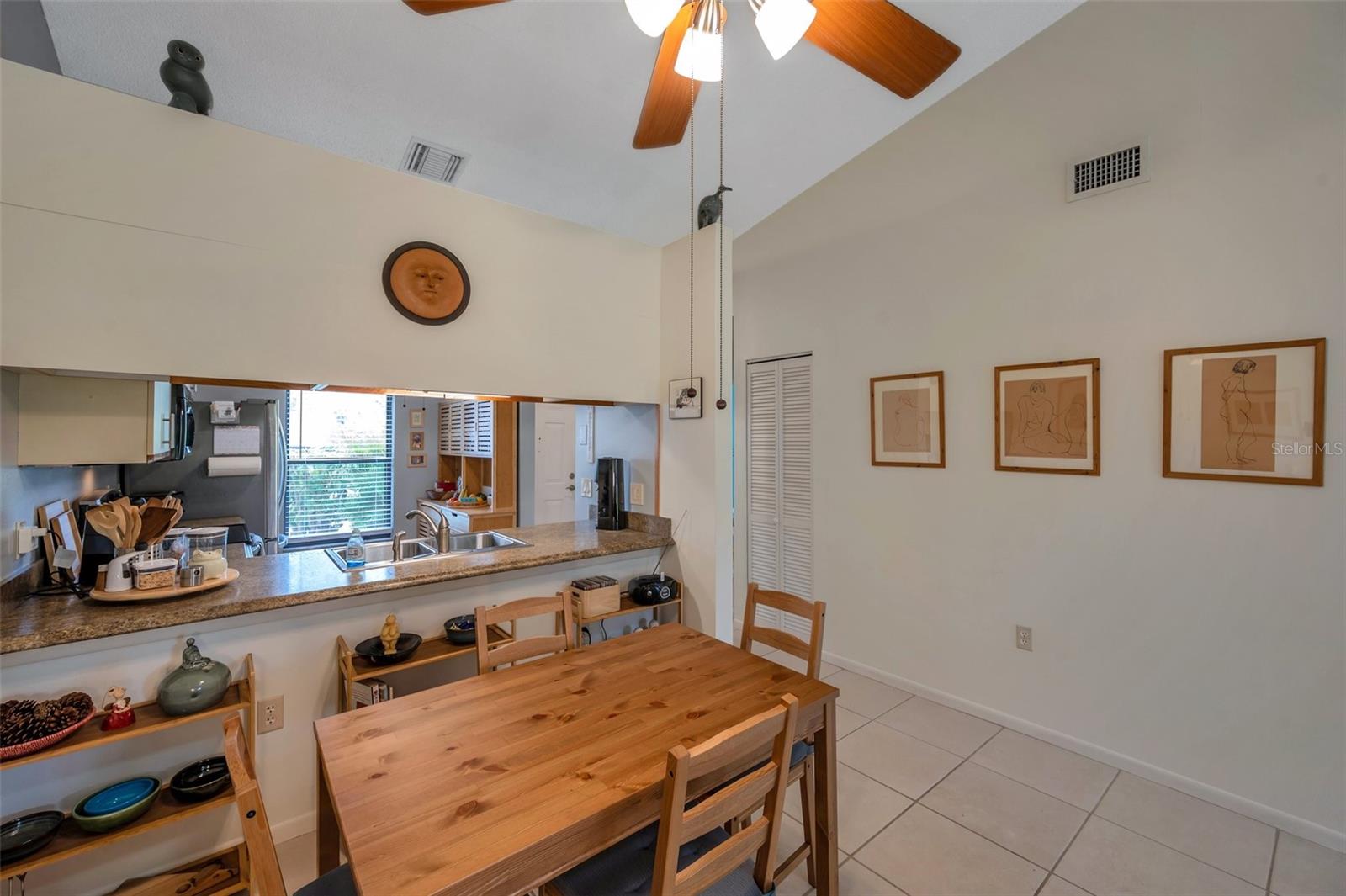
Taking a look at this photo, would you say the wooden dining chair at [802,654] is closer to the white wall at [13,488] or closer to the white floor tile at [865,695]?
the white floor tile at [865,695]

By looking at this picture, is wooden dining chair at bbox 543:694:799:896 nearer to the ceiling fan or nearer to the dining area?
the dining area

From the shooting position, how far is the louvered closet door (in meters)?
3.77

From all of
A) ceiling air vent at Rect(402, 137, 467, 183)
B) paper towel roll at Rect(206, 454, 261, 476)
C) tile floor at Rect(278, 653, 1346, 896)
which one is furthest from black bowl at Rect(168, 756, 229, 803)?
paper towel roll at Rect(206, 454, 261, 476)

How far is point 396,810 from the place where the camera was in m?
1.08

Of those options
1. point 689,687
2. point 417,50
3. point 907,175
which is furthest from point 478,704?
point 907,175

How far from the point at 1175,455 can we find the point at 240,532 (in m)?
5.89

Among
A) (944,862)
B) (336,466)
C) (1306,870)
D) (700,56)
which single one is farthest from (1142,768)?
(336,466)

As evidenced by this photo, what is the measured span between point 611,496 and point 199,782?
2001 mm

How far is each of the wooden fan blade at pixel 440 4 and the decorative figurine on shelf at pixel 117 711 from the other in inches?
84.3

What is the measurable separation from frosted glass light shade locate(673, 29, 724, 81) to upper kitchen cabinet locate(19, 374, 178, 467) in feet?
7.22

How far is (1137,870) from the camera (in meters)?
1.87

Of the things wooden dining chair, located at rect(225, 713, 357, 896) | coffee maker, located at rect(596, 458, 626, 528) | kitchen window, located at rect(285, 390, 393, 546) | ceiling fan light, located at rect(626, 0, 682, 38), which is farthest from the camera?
kitchen window, located at rect(285, 390, 393, 546)

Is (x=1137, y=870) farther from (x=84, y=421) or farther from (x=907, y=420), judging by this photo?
(x=84, y=421)

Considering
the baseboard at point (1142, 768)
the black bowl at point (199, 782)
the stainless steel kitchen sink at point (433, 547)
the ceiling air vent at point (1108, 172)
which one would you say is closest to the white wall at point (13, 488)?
the black bowl at point (199, 782)
